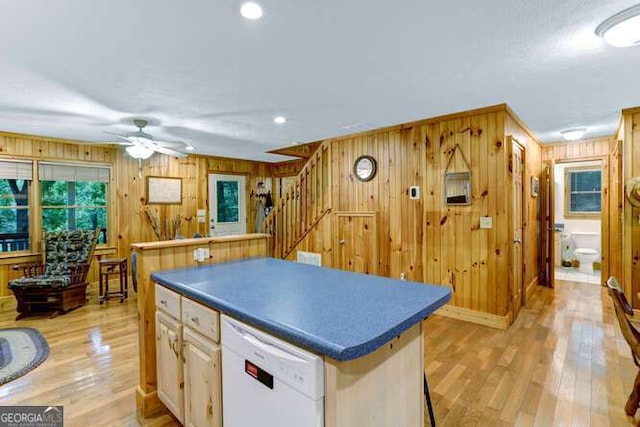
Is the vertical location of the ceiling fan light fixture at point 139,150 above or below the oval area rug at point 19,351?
above

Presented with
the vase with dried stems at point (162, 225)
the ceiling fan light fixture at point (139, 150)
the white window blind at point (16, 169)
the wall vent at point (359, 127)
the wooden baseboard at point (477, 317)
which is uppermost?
the wall vent at point (359, 127)

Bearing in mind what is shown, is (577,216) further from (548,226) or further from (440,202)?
(440,202)

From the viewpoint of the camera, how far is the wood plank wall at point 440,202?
3559mm

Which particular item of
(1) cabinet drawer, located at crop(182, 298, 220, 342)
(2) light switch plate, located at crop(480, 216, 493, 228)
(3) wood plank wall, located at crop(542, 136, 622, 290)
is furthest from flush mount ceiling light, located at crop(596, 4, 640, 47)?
(3) wood plank wall, located at crop(542, 136, 622, 290)

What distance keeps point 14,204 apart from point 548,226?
26.9 feet

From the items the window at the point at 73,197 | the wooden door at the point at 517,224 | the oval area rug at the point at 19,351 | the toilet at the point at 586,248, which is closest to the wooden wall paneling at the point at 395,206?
the wooden door at the point at 517,224

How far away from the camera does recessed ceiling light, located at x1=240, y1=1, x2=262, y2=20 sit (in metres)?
1.71

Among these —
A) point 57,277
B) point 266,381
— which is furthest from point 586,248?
point 57,277

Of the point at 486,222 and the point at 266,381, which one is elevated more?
the point at 486,222

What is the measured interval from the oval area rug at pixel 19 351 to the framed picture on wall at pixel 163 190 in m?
2.96

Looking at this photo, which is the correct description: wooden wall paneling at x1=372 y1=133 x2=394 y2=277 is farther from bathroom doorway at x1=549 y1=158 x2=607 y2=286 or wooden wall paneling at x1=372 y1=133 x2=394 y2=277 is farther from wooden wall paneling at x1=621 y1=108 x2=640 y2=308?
bathroom doorway at x1=549 y1=158 x2=607 y2=286

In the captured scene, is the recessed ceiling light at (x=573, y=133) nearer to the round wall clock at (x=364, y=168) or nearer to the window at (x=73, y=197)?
the round wall clock at (x=364, y=168)

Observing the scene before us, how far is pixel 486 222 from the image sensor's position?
3.64 m

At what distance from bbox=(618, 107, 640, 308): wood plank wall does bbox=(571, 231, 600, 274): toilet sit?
9.72ft
